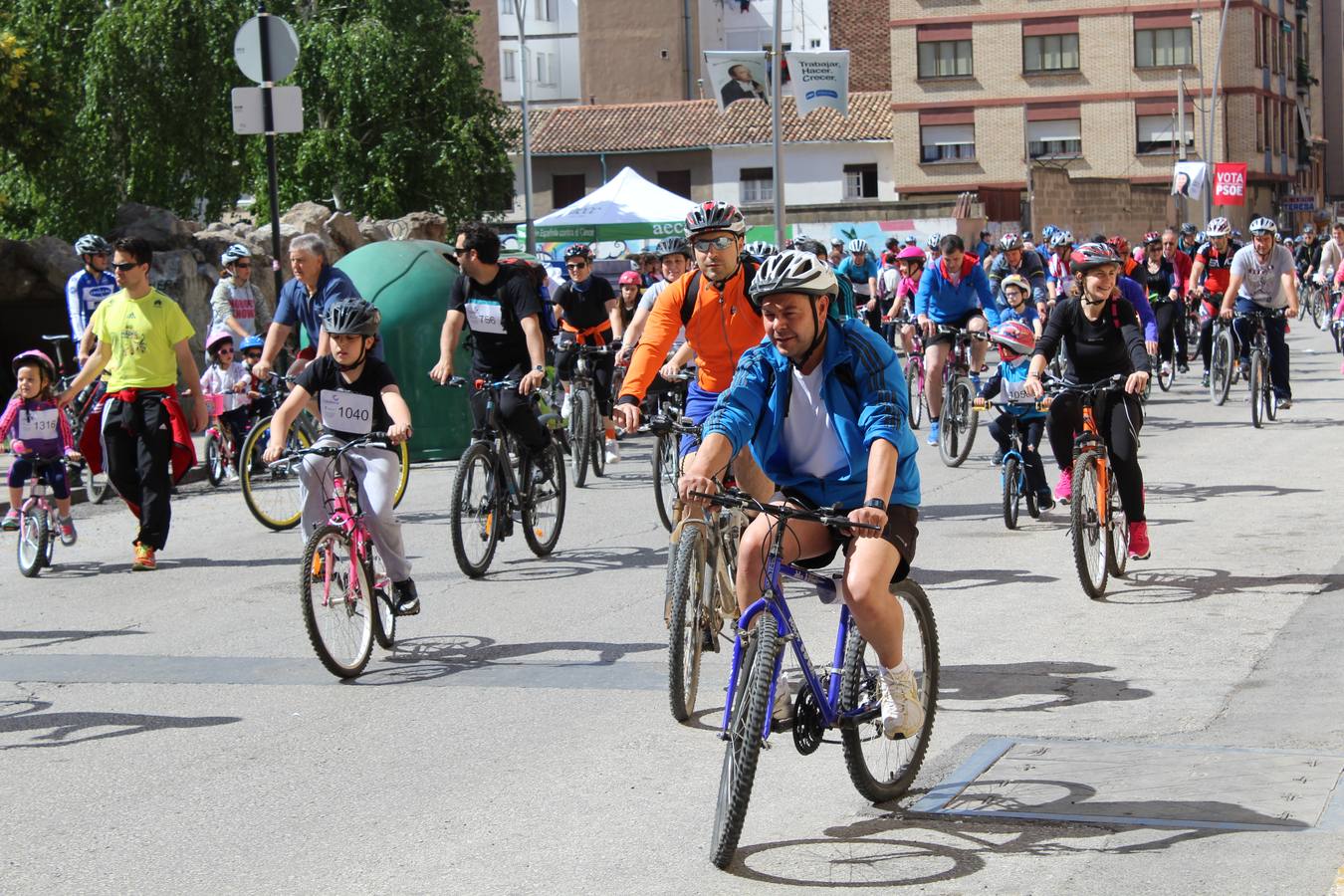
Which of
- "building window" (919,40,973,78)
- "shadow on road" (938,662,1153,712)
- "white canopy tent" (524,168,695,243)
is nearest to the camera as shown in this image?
"shadow on road" (938,662,1153,712)

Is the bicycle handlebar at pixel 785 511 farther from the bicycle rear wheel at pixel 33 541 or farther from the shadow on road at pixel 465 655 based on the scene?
the bicycle rear wheel at pixel 33 541

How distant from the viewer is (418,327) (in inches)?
635

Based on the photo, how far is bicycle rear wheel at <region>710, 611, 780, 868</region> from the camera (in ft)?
16.3

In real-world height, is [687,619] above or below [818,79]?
below

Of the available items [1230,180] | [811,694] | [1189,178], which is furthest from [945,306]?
[1230,180]

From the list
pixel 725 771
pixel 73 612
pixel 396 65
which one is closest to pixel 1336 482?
pixel 73 612

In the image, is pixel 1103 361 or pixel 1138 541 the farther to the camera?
pixel 1103 361

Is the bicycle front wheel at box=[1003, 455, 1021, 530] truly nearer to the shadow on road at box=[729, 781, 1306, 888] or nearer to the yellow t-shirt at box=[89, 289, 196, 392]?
the yellow t-shirt at box=[89, 289, 196, 392]

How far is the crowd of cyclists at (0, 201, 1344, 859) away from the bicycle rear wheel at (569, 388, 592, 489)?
68 millimetres

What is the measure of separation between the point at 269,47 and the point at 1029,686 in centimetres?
1061

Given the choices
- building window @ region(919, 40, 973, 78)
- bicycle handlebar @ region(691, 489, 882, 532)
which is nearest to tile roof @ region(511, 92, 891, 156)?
building window @ region(919, 40, 973, 78)

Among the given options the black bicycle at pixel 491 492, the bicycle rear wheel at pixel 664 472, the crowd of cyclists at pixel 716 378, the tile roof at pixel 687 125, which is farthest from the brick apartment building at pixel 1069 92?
the black bicycle at pixel 491 492

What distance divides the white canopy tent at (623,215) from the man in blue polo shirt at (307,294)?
23.0 m

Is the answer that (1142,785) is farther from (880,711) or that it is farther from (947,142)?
(947,142)
